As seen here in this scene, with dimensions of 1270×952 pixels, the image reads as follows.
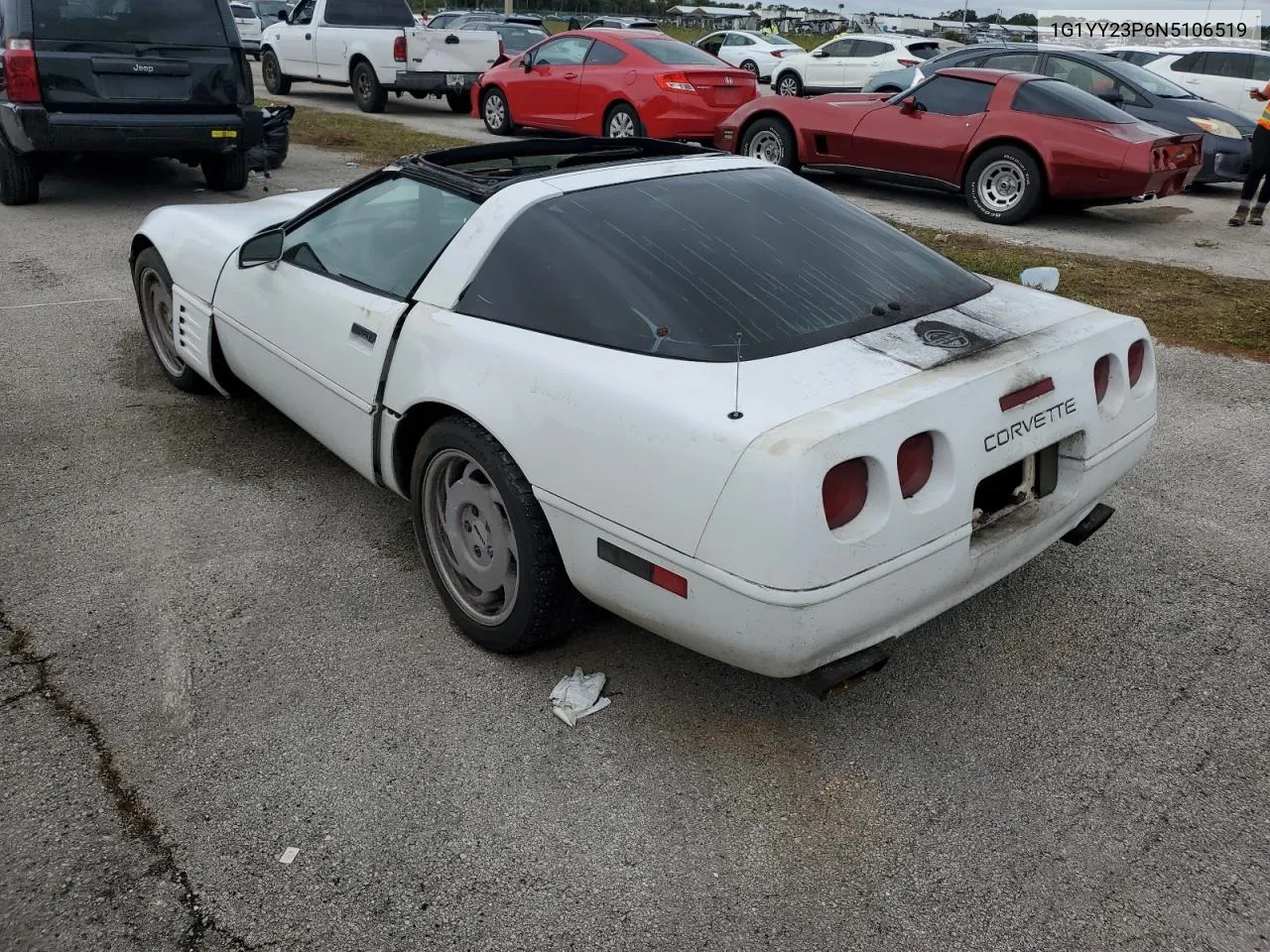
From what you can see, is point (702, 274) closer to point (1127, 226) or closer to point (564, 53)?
point (1127, 226)

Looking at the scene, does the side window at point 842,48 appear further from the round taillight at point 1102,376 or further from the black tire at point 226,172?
the round taillight at point 1102,376

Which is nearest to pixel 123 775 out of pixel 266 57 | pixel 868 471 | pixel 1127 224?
pixel 868 471

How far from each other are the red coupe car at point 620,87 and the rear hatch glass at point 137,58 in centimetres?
480

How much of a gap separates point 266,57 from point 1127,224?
14.4 meters

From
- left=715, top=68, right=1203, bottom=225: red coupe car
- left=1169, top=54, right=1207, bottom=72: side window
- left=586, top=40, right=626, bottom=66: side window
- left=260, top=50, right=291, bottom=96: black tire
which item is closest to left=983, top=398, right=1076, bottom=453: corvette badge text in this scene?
left=715, top=68, right=1203, bottom=225: red coupe car

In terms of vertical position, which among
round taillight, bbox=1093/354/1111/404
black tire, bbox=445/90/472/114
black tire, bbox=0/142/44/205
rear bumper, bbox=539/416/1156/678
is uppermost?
black tire, bbox=445/90/472/114

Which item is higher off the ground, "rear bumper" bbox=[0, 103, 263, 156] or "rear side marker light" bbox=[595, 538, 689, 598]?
"rear bumper" bbox=[0, 103, 263, 156]

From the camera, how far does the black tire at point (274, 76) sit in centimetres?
1764

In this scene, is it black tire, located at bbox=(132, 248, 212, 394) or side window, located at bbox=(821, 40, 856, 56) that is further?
side window, located at bbox=(821, 40, 856, 56)

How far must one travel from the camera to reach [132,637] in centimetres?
317

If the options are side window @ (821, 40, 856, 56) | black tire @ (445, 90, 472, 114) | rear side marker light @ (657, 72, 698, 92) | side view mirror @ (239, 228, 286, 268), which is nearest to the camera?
side view mirror @ (239, 228, 286, 268)

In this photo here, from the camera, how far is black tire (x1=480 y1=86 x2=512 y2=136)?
14.0 meters

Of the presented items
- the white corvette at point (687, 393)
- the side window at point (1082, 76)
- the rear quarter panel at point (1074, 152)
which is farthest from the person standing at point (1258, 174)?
the white corvette at point (687, 393)

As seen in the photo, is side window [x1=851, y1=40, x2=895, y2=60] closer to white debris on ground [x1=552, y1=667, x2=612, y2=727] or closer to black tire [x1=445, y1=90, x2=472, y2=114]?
black tire [x1=445, y1=90, x2=472, y2=114]
